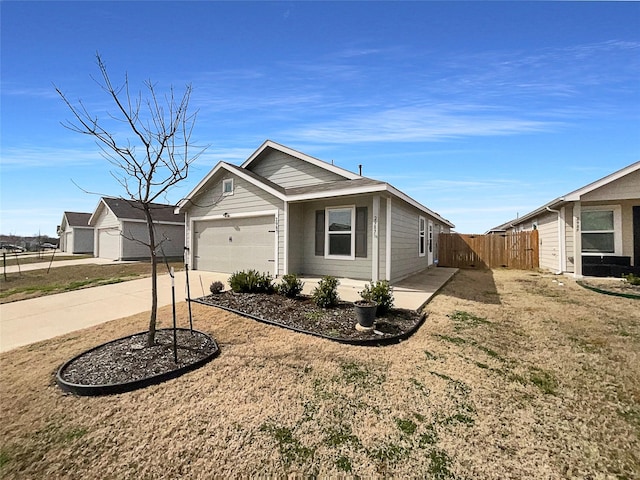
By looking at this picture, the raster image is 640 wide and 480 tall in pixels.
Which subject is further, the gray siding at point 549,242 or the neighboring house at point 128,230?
the neighboring house at point 128,230

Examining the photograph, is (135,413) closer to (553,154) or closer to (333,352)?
(333,352)

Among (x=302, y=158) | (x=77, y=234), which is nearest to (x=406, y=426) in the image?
(x=302, y=158)

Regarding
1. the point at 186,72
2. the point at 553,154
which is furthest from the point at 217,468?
the point at 553,154

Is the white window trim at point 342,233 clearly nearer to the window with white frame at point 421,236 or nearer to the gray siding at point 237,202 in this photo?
the gray siding at point 237,202

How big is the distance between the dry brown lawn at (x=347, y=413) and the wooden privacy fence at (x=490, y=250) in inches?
474

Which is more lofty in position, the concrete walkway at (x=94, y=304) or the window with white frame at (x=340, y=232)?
the window with white frame at (x=340, y=232)

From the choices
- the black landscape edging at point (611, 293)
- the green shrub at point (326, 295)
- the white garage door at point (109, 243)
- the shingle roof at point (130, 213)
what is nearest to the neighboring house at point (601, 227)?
the black landscape edging at point (611, 293)

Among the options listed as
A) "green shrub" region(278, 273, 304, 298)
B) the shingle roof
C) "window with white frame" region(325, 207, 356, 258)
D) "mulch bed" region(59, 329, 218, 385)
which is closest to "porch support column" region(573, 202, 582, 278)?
"window with white frame" region(325, 207, 356, 258)

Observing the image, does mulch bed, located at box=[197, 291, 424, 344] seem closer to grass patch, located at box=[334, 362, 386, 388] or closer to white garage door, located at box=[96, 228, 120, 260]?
grass patch, located at box=[334, 362, 386, 388]

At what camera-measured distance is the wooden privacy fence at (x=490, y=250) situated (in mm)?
15297

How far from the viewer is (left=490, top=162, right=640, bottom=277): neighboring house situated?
33.1 ft

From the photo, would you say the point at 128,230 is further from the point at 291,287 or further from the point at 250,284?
the point at 291,287

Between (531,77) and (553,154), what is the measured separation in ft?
14.5

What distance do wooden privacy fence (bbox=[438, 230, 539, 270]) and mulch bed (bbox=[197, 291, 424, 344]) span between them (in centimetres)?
1276
